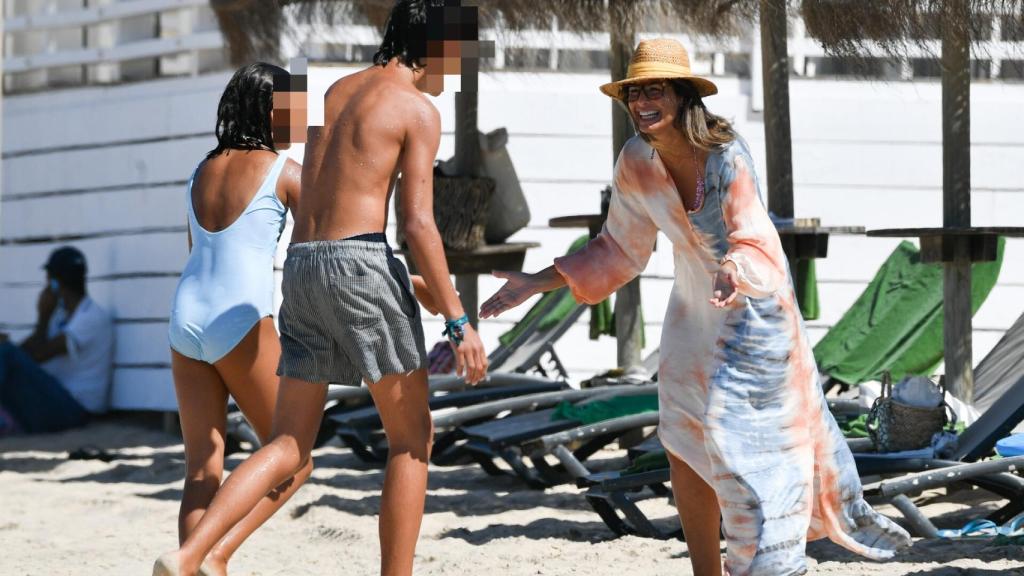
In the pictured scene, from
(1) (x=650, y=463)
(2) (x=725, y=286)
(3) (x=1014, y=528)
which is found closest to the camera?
(2) (x=725, y=286)

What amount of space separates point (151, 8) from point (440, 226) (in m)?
3.51

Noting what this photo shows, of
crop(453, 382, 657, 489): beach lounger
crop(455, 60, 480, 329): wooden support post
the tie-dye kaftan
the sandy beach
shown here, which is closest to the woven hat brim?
the tie-dye kaftan

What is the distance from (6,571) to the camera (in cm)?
493

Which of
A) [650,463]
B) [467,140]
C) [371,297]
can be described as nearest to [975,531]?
[650,463]

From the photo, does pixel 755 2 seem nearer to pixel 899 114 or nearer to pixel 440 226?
pixel 440 226

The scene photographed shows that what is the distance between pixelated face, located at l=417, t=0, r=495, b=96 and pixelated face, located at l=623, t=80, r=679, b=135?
51cm

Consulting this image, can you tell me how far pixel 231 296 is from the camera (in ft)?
13.3

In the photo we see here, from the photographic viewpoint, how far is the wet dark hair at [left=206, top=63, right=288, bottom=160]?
4.17 m

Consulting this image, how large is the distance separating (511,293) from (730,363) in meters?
0.59

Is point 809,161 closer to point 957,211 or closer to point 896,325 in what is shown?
point 896,325

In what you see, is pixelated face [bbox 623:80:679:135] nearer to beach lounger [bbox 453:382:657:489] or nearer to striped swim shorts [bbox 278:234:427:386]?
striped swim shorts [bbox 278:234:427:386]

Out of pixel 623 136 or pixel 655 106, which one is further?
pixel 623 136

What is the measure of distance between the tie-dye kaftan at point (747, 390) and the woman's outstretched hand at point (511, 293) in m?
0.35

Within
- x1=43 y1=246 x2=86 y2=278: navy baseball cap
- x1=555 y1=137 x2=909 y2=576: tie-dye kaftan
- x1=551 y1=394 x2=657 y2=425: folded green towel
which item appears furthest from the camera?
x1=43 y1=246 x2=86 y2=278: navy baseball cap
